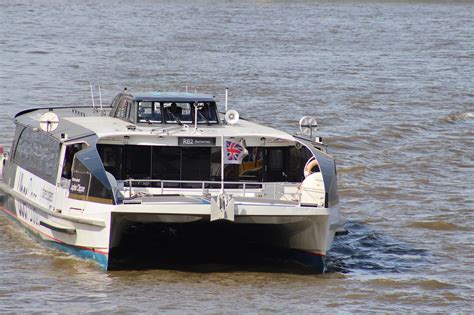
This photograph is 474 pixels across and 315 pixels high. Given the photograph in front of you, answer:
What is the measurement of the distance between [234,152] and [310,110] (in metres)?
16.6

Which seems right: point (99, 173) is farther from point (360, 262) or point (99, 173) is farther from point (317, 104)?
point (317, 104)

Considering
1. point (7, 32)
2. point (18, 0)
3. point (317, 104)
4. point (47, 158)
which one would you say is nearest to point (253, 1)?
point (18, 0)

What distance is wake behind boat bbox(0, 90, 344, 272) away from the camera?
1702 cm

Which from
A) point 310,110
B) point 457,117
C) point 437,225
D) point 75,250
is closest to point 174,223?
point 75,250

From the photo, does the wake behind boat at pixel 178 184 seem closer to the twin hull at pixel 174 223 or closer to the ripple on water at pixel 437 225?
the twin hull at pixel 174 223

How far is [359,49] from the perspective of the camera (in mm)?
55062

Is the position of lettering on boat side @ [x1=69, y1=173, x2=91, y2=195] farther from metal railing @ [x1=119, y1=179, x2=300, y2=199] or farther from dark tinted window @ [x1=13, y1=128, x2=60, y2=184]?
dark tinted window @ [x1=13, y1=128, x2=60, y2=184]

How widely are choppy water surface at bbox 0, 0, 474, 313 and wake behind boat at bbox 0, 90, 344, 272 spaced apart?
611 mm

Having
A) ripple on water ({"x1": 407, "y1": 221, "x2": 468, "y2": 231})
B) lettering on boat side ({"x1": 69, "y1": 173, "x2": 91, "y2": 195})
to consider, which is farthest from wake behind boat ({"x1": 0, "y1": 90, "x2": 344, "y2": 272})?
ripple on water ({"x1": 407, "y1": 221, "x2": 468, "y2": 231})

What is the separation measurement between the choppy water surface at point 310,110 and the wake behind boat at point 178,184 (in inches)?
24.1

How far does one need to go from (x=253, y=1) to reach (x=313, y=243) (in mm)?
82857

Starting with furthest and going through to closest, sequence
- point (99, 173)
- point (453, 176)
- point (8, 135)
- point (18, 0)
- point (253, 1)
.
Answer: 1. point (253, 1)
2. point (18, 0)
3. point (8, 135)
4. point (453, 176)
5. point (99, 173)

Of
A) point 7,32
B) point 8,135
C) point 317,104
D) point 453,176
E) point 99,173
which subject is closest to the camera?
point 99,173

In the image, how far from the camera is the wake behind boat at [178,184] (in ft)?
55.8
